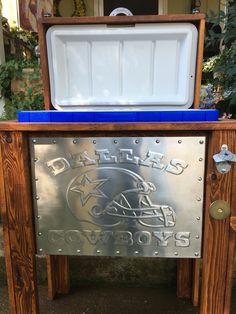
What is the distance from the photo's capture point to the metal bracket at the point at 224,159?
1.04m

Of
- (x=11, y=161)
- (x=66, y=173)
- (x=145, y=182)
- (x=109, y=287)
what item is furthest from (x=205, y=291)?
(x=109, y=287)

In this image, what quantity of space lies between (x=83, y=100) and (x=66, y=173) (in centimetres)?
59

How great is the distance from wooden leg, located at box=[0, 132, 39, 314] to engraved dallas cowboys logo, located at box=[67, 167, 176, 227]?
7.3 inches

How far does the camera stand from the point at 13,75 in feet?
11.3

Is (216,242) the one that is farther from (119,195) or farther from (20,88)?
(20,88)

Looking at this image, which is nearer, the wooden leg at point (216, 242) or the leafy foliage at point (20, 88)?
the wooden leg at point (216, 242)

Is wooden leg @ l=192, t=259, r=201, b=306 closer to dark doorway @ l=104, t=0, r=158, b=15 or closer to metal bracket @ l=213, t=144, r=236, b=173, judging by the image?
metal bracket @ l=213, t=144, r=236, b=173

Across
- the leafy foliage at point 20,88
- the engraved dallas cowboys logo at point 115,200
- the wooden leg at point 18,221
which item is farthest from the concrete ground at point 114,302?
the leafy foliage at point 20,88

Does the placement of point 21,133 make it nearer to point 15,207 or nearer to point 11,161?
point 11,161

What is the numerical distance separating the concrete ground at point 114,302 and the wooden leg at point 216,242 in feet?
2.39

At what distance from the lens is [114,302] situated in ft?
6.18

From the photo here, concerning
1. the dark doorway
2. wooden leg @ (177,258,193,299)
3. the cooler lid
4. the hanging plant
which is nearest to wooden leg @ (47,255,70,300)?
wooden leg @ (177,258,193,299)

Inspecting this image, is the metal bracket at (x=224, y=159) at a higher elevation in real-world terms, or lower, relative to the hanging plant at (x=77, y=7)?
lower

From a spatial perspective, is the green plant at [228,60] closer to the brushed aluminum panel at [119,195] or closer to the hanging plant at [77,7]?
the brushed aluminum panel at [119,195]
